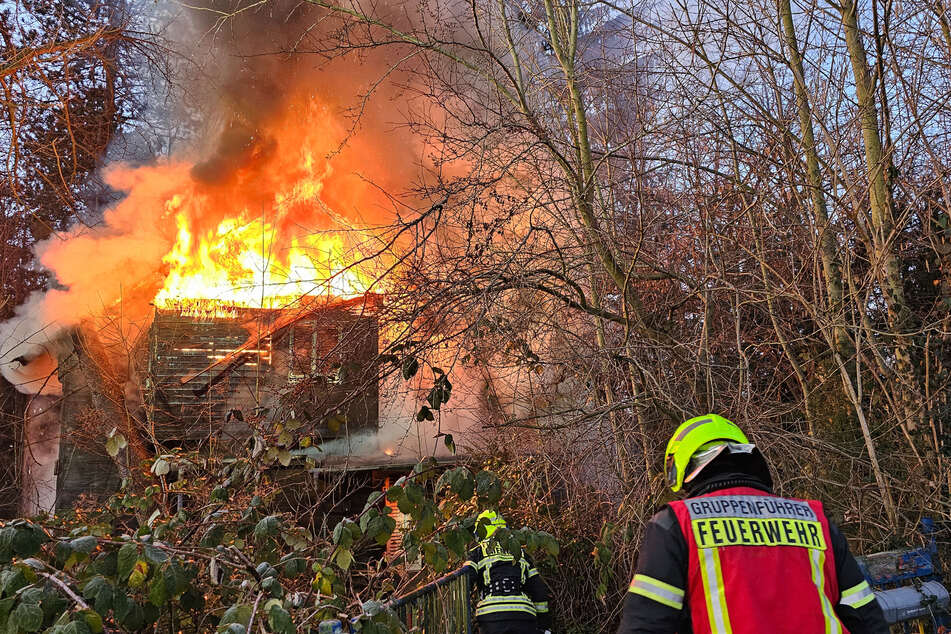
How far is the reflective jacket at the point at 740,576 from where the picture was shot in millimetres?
2199

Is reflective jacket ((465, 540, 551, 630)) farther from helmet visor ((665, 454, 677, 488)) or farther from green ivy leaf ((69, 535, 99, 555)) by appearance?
green ivy leaf ((69, 535, 99, 555))

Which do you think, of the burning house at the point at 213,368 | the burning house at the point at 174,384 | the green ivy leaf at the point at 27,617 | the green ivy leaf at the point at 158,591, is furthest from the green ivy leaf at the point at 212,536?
the burning house at the point at 174,384

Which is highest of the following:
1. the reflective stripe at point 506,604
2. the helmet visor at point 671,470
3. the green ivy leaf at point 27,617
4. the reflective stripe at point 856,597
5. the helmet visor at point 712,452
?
the helmet visor at point 712,452

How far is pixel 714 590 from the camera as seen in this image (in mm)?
2219

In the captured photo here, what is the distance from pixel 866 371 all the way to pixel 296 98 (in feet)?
34.5

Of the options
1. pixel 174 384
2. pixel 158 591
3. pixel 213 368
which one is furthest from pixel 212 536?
pixel 174 384

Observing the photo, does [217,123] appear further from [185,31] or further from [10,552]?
[10,552]

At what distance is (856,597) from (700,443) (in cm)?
66

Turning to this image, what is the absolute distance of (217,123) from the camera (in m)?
13.6

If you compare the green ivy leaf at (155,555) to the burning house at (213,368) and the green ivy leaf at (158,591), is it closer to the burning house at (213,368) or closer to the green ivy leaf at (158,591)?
the green ivy leaf at (158,591)

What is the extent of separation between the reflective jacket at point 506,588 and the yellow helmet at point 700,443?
9.92 ft

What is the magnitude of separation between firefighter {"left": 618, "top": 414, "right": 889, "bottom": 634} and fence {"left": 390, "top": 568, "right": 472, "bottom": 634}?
1.28 metres

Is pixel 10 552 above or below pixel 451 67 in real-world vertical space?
below

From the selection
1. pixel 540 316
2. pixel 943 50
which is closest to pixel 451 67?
pixel 540 316
